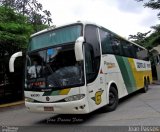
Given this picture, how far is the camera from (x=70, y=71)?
8789mm

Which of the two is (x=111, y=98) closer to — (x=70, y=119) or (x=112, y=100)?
(x=112, y=100)

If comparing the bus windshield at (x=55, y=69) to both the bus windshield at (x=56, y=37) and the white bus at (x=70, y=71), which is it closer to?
the white bus at (x=70, y=71)

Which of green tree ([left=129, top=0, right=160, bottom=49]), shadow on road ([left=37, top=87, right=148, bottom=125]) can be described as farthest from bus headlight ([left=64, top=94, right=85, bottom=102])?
green tree ([left=129, top=0, right=160, bottom=49])

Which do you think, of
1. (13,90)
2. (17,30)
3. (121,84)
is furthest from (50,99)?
(13,90)

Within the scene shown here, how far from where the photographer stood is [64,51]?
9.03m

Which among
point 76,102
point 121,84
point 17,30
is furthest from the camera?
point 17,30

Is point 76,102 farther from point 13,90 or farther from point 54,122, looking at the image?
point 13,90

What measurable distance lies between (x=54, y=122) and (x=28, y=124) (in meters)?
0.92

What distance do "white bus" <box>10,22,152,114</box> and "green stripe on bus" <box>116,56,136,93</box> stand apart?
158cm

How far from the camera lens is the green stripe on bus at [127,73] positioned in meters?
12.5

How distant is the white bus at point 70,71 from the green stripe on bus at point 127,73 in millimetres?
1576

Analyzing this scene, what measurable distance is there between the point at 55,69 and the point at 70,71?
0.55 m

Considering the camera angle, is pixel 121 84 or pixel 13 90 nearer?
pixel 121 84

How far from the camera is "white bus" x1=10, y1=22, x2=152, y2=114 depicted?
862 centimetres
